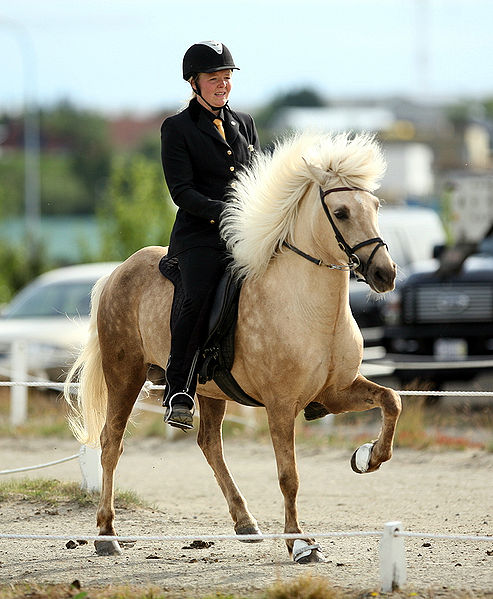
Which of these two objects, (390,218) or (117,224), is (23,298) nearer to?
(390,218)

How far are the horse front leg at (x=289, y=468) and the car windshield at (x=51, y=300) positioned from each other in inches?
400

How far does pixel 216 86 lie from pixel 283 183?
793 millimetres

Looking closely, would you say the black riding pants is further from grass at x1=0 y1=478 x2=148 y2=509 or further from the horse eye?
grass at x1=0 y1=478 x2=148 y2=509

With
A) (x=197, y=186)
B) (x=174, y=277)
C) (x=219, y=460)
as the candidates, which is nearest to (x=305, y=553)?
(x=219, y=460)

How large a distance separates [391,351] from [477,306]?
1.34 metres

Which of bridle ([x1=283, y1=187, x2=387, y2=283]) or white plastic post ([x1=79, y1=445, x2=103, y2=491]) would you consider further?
white plastic post ([x1=79, y1=445, x2=103, y2=491])

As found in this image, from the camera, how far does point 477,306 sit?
1518 centimetres

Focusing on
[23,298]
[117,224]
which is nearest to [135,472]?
[23,298]

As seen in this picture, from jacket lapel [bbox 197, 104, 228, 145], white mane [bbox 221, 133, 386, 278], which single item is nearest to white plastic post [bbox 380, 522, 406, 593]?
white mane [bbox 221, 133, 386, 278]

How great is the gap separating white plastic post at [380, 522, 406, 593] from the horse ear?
1978 mm

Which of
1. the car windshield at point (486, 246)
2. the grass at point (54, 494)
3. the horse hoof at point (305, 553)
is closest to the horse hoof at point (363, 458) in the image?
the horse hoof at point (305, 553)

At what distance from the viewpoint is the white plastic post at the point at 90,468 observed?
911 centimetres

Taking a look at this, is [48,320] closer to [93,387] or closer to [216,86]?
[93,387]

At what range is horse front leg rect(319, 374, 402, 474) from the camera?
646 centimetres
